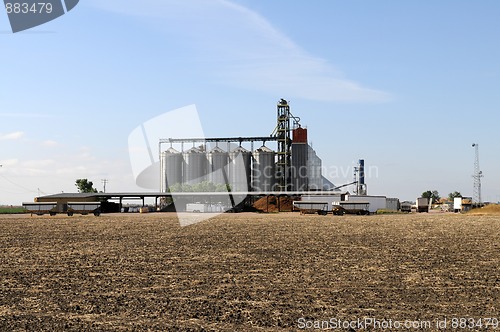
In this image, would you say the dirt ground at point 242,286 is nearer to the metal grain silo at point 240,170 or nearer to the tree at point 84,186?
the metal grain silo at point 240,170

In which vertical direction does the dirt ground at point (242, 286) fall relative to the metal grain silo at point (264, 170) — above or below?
below

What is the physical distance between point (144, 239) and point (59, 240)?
5.10 m

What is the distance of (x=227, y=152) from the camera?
127375mm

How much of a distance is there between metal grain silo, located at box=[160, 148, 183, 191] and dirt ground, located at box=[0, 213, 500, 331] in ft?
333

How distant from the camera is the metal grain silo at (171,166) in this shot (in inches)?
5084

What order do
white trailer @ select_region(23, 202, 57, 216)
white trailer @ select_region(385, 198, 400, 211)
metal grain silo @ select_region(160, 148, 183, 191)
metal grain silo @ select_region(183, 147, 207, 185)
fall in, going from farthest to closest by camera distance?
metal grain silo @ select_region(160, 148, 183, 191) → metal grain silo @ select_region(183, 147, 207, 185) → white trailer @ select_region(385, 198, 400, 211) → white trailer @ select_region(23, 202, 57, 216)

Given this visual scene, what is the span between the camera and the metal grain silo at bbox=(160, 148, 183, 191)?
129125 mm

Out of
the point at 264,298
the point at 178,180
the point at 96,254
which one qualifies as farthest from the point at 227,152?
the point at 264,298

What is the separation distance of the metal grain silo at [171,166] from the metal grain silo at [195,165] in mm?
1448

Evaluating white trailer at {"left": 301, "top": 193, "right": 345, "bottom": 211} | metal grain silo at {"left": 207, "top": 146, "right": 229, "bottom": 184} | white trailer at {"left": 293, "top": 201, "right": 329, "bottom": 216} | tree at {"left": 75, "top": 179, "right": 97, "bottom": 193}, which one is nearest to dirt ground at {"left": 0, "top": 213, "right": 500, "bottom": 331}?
white trailer at {"left": 293, "top": 201, "right": 329, "bottom": 216}

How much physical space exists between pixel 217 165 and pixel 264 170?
41.5ft

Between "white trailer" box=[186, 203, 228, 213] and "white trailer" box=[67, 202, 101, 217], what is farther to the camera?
"white trailer" box=[186, 203, 228, 213]

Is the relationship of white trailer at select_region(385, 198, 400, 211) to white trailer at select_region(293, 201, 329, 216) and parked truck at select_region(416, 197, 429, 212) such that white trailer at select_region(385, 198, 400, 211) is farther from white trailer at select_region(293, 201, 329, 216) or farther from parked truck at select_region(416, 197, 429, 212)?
white trailer at select_region(293, 201, 329, 216)

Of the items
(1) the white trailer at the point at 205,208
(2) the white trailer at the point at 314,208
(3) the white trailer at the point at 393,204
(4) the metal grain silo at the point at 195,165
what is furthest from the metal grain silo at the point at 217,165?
(2) the white trailer at the point at 314,208
